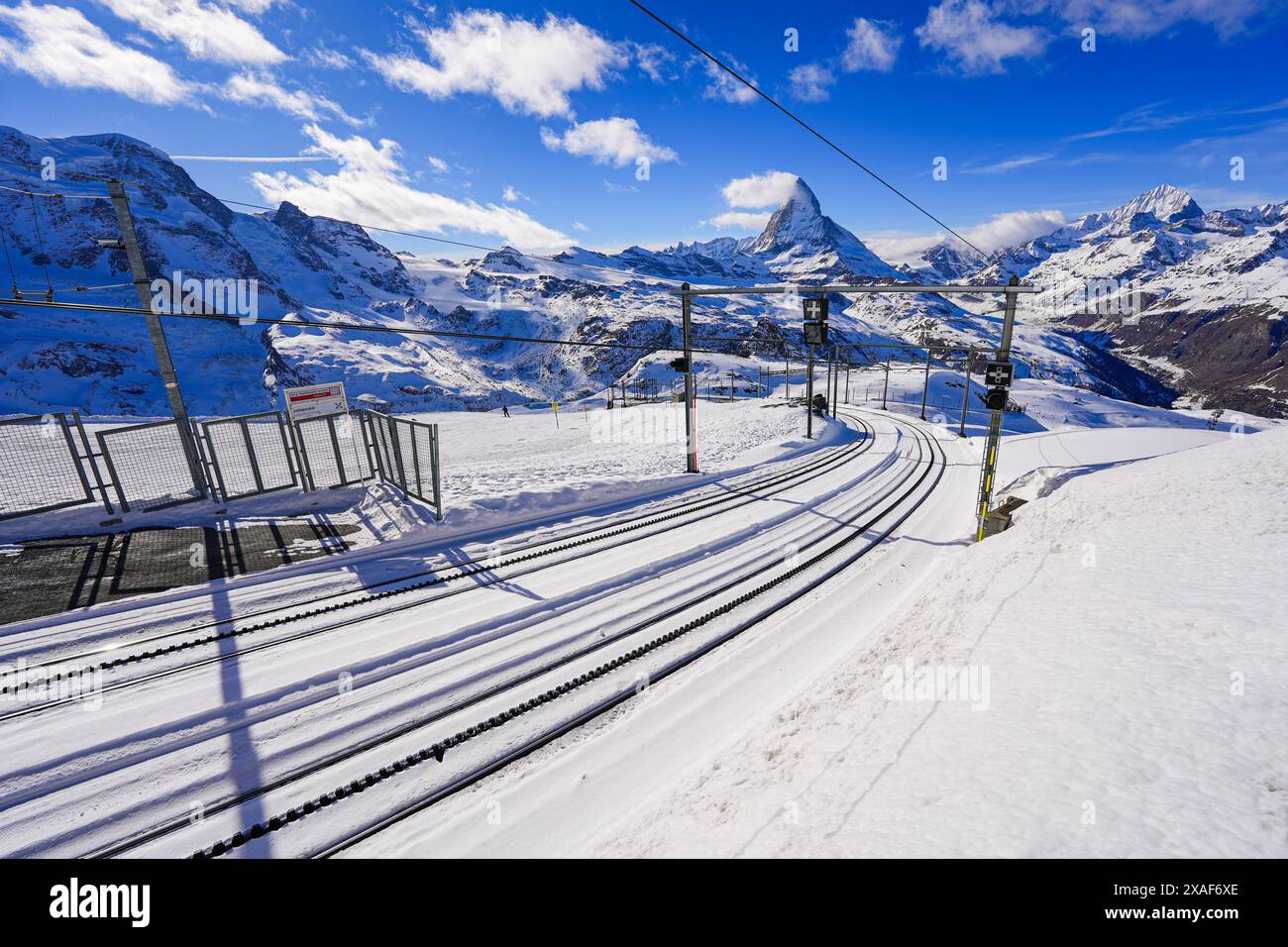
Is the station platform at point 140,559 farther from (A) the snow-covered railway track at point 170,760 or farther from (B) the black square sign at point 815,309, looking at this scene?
(B) the black square sign at point 815,309

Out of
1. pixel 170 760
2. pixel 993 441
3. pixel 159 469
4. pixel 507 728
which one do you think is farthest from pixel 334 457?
pixel 993 441

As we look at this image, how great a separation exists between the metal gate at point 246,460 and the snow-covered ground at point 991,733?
8942 mm

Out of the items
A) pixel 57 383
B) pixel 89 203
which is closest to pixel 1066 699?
pixel 57 383

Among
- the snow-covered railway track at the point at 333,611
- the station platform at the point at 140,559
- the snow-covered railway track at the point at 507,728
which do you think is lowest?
the snow-covered railway track at the point at 507,728

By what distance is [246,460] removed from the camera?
16844mm

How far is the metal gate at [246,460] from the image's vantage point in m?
10.3

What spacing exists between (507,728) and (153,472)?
14.7m

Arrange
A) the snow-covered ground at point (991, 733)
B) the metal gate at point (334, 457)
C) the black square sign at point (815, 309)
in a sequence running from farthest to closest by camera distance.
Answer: the black square sign at point (815, 309)
the metal gate at point (334, 457)
the snow-covered ground at point (991, 733)

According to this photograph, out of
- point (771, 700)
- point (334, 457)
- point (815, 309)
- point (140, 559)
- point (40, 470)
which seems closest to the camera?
point (771, 700)

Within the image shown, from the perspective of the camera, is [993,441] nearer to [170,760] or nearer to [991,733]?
[991,733]

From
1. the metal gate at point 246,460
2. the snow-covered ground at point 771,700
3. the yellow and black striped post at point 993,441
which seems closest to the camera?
the snow-covered ground at point 771,700

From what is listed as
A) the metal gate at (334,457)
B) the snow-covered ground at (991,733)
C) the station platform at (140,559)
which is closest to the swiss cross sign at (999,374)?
the snow-covered ground at (991,733)

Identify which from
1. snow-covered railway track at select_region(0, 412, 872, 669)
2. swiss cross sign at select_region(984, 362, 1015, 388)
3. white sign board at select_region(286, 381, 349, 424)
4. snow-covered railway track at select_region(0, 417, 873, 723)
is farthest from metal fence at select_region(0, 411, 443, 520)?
swiss cross sign at select_region(984, 362, 1015, 388)

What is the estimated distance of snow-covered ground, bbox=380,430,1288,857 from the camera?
105 inches
